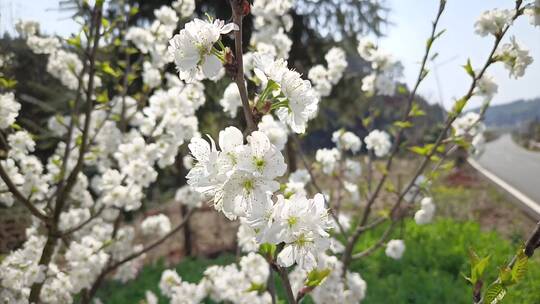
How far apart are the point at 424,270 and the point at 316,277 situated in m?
4.65

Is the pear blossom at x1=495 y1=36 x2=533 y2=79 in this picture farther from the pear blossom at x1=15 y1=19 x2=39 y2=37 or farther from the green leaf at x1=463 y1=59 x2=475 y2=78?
the pear blossom at x1=15 y1=19 x2=39 y2=37

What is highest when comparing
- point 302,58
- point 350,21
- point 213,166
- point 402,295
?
point 350,21

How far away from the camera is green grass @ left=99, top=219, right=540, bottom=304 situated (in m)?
4.43

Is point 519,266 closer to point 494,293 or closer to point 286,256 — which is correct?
point 494,293

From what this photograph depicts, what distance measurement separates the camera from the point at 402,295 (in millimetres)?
4602

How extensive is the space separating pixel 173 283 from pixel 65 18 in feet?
6.82

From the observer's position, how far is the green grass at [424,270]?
4.43 meters

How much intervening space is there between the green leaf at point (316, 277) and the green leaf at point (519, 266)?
47 cm

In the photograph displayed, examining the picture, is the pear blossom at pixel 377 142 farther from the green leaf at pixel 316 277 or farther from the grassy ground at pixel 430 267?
the green leaf at pixel 316 277

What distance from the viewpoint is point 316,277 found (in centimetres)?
128

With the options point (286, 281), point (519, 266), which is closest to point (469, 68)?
point (519, 266)

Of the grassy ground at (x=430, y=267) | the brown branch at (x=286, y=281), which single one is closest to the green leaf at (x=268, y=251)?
the brown branch at (x=286, y=281)

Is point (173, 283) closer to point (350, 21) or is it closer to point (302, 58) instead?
point (302, 58)

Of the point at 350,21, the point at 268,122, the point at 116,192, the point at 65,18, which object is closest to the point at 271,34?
the point at 268,122
